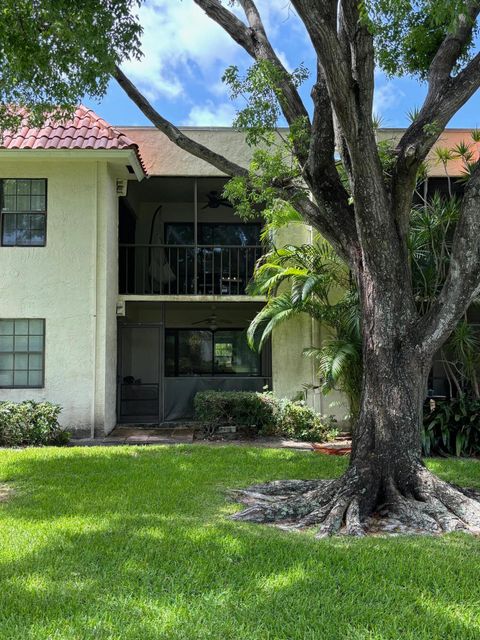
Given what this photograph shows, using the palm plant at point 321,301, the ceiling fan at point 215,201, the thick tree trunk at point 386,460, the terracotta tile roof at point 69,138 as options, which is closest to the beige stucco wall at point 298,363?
the palm plant at point 321,301

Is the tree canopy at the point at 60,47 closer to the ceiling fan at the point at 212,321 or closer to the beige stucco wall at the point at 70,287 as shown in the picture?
the beige stucco wall at the point at 70,287

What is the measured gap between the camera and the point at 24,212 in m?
11.0

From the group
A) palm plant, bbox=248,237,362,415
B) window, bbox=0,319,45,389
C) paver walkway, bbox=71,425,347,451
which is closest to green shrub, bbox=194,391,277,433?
paver walkway, bbox=71,425,347,451

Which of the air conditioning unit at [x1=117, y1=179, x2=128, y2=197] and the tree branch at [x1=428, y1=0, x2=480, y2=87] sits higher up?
the air conditioning unit at [x1=117, y1=179, x2=128, y2=197]

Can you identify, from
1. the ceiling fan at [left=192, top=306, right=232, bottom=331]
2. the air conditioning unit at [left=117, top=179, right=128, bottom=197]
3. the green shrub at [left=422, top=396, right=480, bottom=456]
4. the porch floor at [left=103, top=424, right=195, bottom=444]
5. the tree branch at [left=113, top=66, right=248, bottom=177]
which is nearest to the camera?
the tree branch at [left=113, top=66, right=248, bottom=177]

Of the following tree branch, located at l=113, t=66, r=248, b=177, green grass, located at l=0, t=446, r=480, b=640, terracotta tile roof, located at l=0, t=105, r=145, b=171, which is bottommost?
green grass, located at l=0, t=446, r=480, b=640

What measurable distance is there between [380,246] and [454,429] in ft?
17.3

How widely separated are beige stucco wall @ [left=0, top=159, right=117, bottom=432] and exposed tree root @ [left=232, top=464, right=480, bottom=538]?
19.2 ft

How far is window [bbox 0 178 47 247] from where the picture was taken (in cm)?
1098

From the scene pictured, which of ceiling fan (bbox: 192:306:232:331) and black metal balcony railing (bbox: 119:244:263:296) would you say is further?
ceiling fan (bbox: 192:306:232:331)

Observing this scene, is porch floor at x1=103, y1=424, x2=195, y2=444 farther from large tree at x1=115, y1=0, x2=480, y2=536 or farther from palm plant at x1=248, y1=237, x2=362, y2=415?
large tree at x1=115, y1=0, x2=480, y2=536

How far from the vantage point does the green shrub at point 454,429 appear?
932 centimetres

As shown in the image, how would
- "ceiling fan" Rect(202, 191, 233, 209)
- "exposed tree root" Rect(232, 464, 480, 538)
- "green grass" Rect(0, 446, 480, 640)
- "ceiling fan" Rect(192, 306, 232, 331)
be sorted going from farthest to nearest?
"ceiling fan" Rect(192, 306, 232, 331), "ceiling fan" Rect(202, 191, 233, 209), "exposed tree root" Rect(232, 464, 480, 538), "green grass" Rect(0, 446, 480, 640)

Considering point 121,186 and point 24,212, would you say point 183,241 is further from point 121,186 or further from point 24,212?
point 24,212
